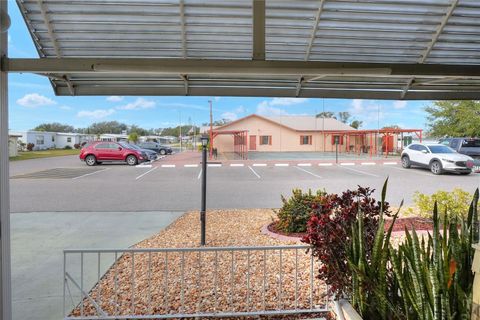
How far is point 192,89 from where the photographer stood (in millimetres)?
3518

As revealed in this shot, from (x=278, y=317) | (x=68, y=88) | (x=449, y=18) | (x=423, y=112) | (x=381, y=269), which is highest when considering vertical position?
(x=423, y=112)

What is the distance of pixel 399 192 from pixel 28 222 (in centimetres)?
1035

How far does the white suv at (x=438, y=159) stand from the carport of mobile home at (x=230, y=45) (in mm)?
13374

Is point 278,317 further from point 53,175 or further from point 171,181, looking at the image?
point 53,175

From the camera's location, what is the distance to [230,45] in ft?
10.2

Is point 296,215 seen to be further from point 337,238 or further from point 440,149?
point 440,149

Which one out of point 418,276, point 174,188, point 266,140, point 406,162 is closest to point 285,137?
point 266,140

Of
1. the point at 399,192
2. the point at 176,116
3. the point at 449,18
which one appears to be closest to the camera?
the point at 449,18

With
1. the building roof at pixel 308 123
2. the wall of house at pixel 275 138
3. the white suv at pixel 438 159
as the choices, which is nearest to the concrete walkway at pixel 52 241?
the white suv at pixel 438 159

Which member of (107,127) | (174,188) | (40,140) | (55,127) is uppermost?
(107,127)

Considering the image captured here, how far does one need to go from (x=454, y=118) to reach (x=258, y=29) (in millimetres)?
22923

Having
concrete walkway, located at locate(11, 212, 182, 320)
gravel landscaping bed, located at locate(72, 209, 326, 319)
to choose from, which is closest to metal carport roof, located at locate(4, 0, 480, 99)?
gravel landscaping bed, located at locate(72, 209, 326, 319)

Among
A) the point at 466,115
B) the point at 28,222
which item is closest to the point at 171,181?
the point at 28,222

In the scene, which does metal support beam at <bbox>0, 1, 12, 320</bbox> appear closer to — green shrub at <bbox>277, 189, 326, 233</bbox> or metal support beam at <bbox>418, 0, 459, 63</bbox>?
metal support beam at <bbox>418, 0, 459, 63</bbox>
